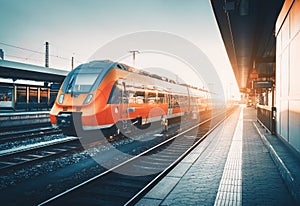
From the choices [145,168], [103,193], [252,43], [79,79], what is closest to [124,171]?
[145,168]

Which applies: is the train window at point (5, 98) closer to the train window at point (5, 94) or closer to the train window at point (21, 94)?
the train window at point (5, 94)

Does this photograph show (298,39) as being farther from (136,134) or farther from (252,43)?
(136,134)

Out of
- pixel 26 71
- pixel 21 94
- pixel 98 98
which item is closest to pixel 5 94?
pixel 21 94

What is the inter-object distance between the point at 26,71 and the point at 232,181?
1727cm

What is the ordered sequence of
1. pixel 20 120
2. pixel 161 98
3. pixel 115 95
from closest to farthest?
pixel 115 95 → pixel 161 98 → pixel 20 120

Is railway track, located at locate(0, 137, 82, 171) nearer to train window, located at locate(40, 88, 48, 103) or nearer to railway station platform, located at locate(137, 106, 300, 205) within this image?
railway station platform, located at locate(137, 106, 300, 205)

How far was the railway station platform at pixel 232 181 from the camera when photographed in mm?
4270

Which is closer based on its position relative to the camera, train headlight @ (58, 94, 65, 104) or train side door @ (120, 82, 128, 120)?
train headlight @ (58, 94, 65, 104)

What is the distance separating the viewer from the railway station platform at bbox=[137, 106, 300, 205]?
4.27 m

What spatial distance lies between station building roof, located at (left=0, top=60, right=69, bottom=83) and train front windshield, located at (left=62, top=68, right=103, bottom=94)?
840 centimetres

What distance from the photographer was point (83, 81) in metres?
9.95

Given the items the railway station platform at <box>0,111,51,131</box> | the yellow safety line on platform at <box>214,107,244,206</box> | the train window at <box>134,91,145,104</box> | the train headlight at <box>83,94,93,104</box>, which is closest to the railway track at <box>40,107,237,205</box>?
the yellow safety line on platform at <box>214,107,244,206</box>

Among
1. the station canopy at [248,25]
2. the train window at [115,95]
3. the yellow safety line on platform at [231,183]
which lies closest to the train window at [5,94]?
the train window at [115,95]

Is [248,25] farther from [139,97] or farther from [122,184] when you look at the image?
[122,184]
